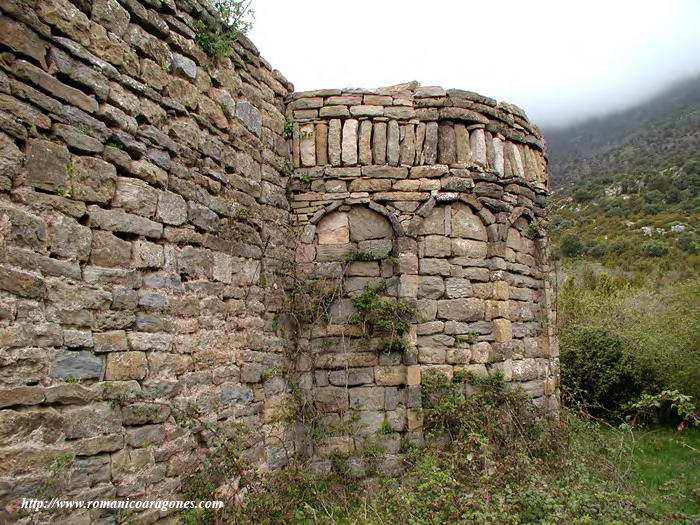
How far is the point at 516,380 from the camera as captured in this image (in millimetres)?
6277

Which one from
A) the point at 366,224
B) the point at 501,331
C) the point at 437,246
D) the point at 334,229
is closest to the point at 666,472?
the point at 501,331

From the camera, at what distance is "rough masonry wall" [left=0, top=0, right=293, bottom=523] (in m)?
3.11

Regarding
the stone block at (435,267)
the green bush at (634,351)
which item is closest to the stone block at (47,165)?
the stone block at (435,267)

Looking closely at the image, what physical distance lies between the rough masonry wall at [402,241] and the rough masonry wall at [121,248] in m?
0.85

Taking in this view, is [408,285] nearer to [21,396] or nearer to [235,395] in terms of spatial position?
[235,395]

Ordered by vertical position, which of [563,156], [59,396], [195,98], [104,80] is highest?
[563,156]

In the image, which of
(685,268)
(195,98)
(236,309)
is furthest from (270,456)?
(685,268)

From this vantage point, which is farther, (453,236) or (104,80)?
(453,236)

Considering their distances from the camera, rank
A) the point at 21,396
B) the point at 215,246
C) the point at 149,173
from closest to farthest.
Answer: the point at 21,396
the point at 149,173
the point at 215,246

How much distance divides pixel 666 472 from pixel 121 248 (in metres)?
7.30

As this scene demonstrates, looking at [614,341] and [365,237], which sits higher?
[365,237]

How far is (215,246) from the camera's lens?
4844mm

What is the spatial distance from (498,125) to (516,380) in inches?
122

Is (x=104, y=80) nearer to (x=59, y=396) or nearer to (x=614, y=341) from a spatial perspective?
(x=59, y=396)
